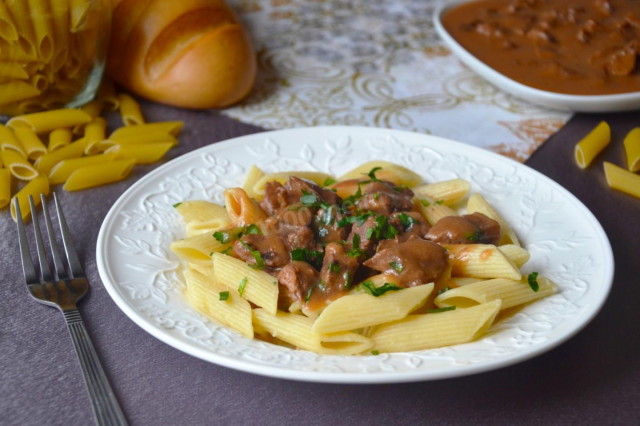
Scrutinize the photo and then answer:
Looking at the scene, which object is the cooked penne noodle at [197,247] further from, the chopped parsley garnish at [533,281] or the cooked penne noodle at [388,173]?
the chopped parsley garnish at [533,281]

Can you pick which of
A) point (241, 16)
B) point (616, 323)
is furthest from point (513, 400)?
point (241, 16)

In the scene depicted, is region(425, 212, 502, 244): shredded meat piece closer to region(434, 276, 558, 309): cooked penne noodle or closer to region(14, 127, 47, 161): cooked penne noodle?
region(434, 276, 558, 309): cooked penne noodle

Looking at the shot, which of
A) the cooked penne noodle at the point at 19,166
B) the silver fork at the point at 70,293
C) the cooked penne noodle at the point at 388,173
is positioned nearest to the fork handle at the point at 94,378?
the silver fork at the point at 70,293

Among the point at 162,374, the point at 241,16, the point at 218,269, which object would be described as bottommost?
the point at 241,16

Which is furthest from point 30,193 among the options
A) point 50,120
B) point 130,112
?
point 130,112

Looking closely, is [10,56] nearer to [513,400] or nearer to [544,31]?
[513,400]

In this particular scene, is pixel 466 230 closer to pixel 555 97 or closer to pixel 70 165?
pixel 555 97
